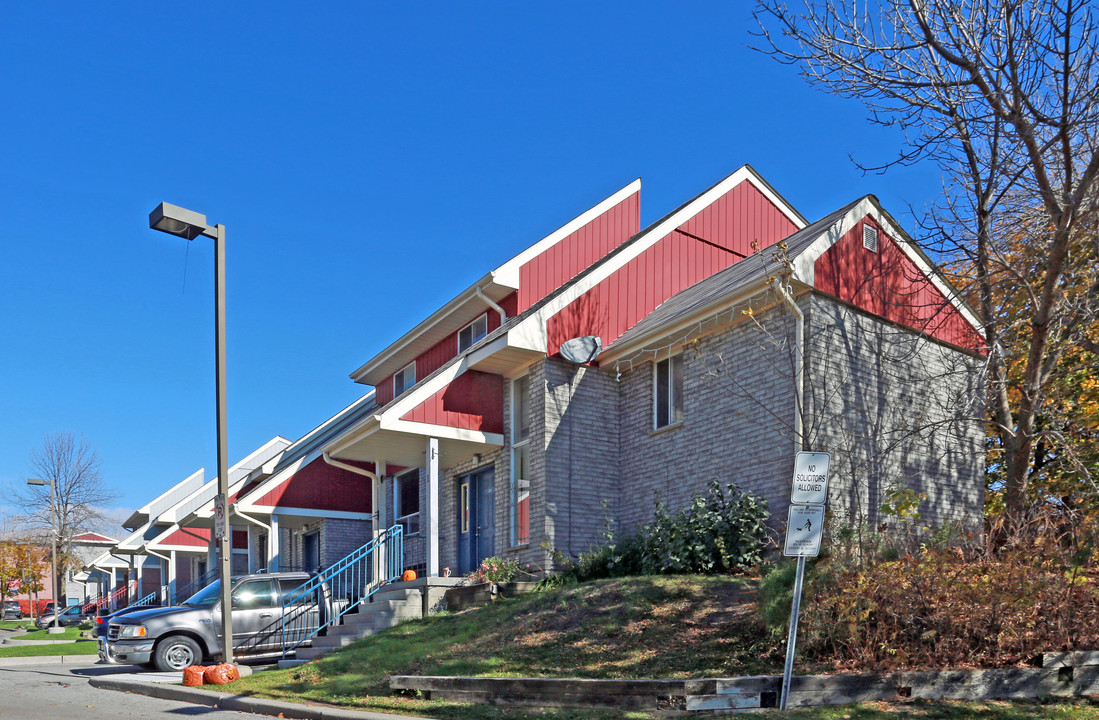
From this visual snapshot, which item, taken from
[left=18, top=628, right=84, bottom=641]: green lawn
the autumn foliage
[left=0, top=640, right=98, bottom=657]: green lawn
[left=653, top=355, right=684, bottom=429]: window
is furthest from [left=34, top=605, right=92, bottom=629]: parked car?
the autumn foliage

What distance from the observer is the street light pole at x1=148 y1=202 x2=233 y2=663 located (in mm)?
12375

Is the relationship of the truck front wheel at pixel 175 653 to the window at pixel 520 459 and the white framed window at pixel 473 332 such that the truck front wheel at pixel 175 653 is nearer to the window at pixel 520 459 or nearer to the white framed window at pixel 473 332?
the window at pixel 520 459

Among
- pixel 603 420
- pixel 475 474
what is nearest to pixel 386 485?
pixel 475 474

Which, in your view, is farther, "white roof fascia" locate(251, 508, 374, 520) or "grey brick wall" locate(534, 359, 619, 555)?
"white roof fascia" locate(251, 508, 374, 520)

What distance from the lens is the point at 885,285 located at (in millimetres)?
15750

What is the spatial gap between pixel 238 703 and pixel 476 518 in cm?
881

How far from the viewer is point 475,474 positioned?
19.3 metres

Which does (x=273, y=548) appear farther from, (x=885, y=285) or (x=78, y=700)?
(x=885, y=285)

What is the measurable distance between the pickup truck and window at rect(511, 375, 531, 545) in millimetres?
3544

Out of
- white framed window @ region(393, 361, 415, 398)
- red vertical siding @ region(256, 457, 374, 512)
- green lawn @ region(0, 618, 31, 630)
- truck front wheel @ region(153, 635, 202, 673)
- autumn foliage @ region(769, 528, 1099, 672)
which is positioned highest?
white framed window @ region(393, 361, 415, 398)

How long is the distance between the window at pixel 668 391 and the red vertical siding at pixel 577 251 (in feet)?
13.3

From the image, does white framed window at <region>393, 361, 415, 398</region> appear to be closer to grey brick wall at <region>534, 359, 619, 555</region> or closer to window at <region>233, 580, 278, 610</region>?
grey brick wall at <region>534, 359, 619, 555</region>

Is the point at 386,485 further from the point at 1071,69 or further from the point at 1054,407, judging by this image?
the point at 1071,69

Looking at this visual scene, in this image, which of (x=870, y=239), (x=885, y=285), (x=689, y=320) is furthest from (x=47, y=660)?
(x=870, y=239)
